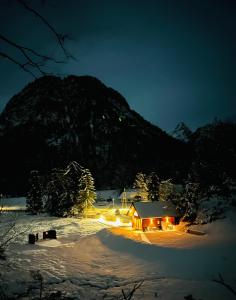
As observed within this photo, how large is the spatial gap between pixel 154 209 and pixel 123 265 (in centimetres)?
1393

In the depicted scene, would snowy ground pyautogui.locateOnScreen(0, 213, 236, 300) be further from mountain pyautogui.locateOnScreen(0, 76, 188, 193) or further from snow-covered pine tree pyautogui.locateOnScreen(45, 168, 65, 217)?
mountain pyautogui.locateOnScreen(0, 76, 188, 193)

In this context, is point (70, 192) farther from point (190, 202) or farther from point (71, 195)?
point (190, 202)

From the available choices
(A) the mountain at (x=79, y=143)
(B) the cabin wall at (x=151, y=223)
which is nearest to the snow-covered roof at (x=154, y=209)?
(B) the cabin wall at (x=151, y=223)

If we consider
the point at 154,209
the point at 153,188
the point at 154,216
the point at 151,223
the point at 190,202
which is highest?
the point at 153,188

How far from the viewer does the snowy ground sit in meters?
12.9

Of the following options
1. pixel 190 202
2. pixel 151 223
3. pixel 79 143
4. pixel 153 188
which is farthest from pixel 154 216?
pixel 79 143

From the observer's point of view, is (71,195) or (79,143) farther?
(79,143)

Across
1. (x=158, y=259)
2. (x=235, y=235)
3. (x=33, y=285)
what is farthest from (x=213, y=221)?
(x=33, y=285)

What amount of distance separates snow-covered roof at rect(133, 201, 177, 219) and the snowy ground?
5110 millimetres

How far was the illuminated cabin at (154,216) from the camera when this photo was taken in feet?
98.9

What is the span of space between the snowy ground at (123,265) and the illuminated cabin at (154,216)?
4.99m

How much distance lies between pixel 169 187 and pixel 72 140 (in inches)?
3843

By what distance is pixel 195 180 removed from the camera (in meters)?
34.1

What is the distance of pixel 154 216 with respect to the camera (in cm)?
3009
